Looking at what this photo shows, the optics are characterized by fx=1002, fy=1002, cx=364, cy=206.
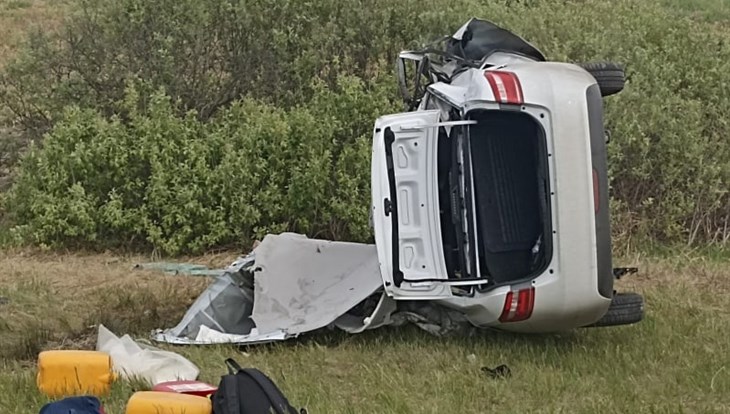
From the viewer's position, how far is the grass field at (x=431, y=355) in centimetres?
506

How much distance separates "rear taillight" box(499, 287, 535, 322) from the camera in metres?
5.31

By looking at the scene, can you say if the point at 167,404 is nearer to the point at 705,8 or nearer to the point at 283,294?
the point at 283,294

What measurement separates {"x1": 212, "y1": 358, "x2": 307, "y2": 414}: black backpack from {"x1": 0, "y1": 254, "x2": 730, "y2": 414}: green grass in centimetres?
47

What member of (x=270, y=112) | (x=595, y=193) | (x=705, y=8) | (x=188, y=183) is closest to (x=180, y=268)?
(x=188, y=183)

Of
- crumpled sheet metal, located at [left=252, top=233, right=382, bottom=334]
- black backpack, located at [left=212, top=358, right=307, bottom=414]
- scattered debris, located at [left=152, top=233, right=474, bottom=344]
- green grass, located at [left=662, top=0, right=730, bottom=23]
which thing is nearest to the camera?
black backpack, located at [left=212, top=358, right=307, bottom=414]

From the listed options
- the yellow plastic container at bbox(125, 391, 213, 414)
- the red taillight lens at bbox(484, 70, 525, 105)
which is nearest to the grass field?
the yellow plastic container at bbox(125, 391, 213, 414)

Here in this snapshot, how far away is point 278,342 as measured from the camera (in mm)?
6047

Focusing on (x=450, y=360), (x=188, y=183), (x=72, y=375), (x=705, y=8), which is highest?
(x=72, y=375)

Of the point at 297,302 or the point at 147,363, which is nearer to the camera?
the point at 147,363

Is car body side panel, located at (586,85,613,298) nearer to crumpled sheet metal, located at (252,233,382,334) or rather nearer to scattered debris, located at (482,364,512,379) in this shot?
scattered debris, located at (482,364,512,379)

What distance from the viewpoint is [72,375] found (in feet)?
16.6

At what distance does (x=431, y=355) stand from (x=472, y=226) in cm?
79

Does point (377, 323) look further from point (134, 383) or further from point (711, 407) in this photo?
point (711, 407)

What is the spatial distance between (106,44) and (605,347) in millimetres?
7110
